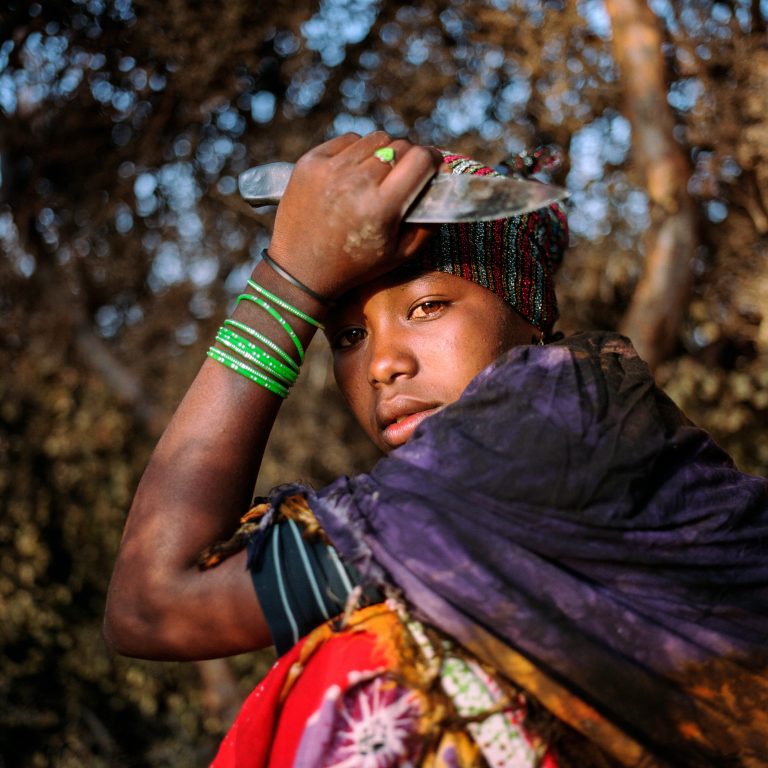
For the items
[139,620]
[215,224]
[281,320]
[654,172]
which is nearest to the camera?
[139,620]

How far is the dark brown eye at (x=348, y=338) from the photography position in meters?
1.74

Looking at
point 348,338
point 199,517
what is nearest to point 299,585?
point 199,517

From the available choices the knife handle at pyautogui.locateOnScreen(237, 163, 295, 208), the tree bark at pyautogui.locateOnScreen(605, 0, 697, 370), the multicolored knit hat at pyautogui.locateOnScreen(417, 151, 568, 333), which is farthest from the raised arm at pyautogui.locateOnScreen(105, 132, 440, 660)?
the tree bark at pyautogui.locateOnScreen(605, 0, 697, 370)

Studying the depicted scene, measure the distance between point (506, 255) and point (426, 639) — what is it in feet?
2.74

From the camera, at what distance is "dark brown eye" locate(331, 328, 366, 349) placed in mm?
1735

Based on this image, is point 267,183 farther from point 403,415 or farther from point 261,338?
point 403,415

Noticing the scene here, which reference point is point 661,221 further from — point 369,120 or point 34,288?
point 34,288

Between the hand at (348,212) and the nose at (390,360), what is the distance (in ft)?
0.64

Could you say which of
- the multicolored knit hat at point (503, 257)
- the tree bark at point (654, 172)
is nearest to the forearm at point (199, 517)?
the multicolored knit hat at point (503, 257)

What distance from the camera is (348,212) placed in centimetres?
140

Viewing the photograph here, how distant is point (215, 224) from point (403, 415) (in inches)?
125

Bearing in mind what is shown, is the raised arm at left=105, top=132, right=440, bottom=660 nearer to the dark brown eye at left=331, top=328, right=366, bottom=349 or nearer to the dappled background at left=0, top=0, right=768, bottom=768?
the dark brown eye at left=331, top=328, right=366, bottom=349

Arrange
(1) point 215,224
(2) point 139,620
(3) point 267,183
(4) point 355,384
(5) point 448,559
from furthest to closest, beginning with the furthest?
(1) point 215,224 < (4) point 355,384 < (3) point 267,183 < (2) point 139,620 < (5) point 448,559

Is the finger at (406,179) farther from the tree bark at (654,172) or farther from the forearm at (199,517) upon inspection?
the tree bark at (654,172)
